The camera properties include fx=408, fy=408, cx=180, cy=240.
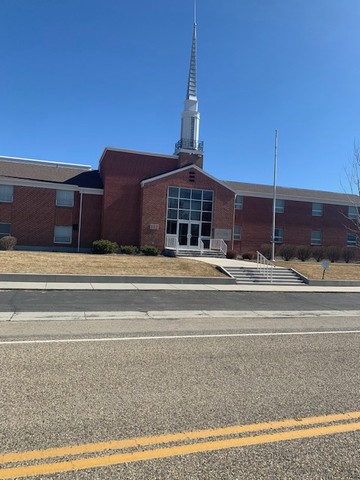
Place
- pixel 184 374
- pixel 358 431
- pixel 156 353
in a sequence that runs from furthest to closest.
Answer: pixel 156 353
pixel 184 374
pixel 358 431

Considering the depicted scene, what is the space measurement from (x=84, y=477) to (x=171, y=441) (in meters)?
0.85

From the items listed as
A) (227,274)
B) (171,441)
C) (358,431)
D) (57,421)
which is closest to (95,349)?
(57,421)

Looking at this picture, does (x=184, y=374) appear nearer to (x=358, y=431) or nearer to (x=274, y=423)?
(x=274, y=423)

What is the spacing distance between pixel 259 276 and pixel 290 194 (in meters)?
21.7

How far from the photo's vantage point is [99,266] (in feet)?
67.0

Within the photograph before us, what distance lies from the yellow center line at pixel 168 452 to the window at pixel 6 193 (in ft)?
105

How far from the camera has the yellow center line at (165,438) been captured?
3222mm

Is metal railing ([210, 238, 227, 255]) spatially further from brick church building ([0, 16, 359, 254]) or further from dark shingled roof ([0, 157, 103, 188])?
dark shingled roof ([0, 157, 103, 188])

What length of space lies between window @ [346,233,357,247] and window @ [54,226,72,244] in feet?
92.0

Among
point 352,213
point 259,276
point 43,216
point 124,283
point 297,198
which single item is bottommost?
point 124,283

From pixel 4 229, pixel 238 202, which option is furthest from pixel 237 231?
pixel 4 229

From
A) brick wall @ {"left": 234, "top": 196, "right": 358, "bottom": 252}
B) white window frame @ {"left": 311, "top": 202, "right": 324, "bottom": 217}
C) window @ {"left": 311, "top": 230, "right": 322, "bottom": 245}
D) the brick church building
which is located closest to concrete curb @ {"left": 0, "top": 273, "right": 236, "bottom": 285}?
the brick church building

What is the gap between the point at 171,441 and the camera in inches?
139

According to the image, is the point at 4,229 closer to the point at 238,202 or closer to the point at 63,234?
the point at 63,234
